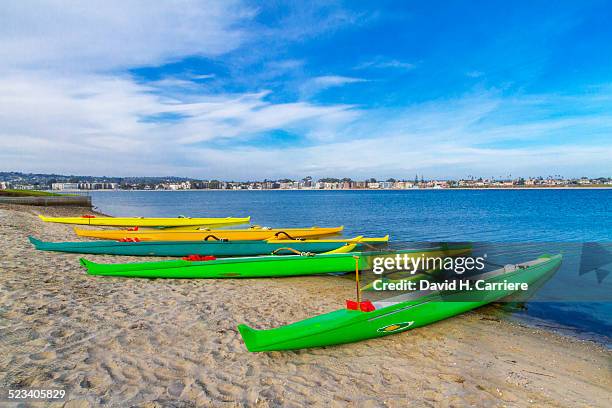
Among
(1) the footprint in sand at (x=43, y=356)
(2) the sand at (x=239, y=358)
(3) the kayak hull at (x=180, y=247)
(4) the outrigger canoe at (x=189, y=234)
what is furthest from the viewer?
(4) the outrigger canoe at (x=189, y=234)

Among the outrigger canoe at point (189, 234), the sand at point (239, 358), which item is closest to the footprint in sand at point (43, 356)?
the sand at point (239, 358)

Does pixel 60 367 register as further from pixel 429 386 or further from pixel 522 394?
pixel 522 394

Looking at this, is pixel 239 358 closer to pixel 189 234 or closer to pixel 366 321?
pixel 366 321

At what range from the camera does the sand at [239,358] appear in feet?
11.3

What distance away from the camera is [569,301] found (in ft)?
26.0

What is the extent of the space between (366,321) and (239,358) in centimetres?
167

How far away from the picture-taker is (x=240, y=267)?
813cm

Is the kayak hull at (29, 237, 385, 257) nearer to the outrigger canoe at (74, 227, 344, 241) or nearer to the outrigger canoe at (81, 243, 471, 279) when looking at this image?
the outrigger canoe at (74, 227, 344, 241)

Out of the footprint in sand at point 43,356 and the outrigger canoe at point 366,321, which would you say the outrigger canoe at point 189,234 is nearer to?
the outrigger canoe at point 366,321

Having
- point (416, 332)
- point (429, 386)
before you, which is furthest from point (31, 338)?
point (416, 332)

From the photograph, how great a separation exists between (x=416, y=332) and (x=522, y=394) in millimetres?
1710

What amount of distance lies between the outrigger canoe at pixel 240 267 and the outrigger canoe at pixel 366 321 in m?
2.15

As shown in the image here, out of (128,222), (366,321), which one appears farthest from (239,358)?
(128,222)

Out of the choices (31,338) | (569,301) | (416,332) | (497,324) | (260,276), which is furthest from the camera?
(260,276)
